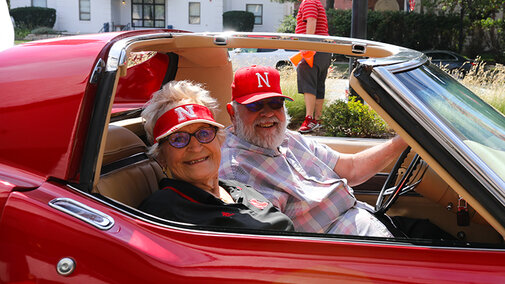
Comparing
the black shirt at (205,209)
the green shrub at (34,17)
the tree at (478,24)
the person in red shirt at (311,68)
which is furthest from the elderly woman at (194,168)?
the green shrub at (34,17)

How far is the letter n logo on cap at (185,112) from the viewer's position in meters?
2.10

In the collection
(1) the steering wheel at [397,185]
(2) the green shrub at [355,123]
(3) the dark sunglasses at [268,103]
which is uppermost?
(3) the dark sunglasses at [268,103]

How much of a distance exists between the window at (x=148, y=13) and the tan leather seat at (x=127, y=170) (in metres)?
32.4

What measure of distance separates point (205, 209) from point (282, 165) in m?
0.83

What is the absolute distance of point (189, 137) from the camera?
212 centimetres

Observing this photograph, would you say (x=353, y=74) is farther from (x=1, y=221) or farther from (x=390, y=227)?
(x=390, y=227)

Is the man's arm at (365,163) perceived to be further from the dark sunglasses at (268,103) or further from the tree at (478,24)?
the tree at (478,24)

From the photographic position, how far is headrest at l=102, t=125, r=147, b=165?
215 centimetres

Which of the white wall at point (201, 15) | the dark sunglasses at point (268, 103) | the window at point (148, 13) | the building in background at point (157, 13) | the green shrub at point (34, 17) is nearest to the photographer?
the dark sunglasses at point (268, 103)

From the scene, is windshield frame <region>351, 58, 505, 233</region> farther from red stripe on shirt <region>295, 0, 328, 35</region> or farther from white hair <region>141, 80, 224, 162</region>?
red stripe on shirt <region>295, 0, 328, 35</region>

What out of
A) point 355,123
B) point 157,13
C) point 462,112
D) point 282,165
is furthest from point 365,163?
point 157,13

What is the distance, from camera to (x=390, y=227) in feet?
8.79

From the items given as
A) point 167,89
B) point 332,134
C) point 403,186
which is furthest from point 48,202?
point 332,134

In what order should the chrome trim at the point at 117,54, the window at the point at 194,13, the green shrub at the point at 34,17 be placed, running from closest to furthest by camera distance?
the chrome trim at the point at 117,54 → the green shrub at the point at 34,17 → the window at the point at 194,13
